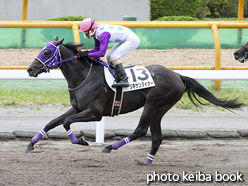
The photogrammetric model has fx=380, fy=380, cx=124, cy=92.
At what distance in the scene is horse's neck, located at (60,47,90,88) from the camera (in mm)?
4598

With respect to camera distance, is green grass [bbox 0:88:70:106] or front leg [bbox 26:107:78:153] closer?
front leg [bbox 26:107:78:153]

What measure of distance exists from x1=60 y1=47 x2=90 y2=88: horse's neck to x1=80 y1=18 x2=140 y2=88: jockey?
0.15 meters

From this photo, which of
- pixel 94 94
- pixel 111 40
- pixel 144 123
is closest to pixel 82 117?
pixel 94 94

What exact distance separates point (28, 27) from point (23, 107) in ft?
6.89

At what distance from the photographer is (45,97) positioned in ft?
26.1

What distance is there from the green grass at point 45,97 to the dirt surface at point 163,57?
→ 99 centimetres

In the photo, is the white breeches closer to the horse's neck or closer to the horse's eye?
the horse's neck

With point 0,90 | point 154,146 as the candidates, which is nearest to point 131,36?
point 154,146

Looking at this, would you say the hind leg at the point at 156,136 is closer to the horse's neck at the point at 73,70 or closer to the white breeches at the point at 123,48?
the white breeches at the point at 123,48

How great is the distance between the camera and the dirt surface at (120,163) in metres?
3.81

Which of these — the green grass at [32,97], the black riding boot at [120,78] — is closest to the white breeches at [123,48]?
the black riding boot at [120,78]

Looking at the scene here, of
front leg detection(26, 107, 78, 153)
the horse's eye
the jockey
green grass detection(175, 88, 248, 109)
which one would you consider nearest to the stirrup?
the jockey

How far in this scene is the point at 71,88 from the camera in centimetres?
462

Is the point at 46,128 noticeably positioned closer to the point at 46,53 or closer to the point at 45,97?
the point at 46,53
